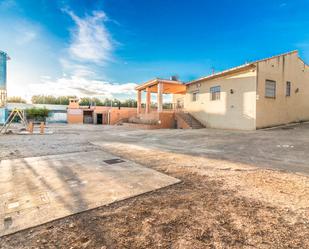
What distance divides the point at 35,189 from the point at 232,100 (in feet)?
44.2

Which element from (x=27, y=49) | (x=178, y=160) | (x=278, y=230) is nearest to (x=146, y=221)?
(x=278, y=230)

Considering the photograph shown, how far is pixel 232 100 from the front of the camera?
13.3 metres

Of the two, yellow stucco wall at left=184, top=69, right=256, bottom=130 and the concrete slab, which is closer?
the concrete slab

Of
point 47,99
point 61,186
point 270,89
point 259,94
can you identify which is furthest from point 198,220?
point 47,99

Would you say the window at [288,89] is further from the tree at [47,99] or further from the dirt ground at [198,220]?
the tree at [47,99]

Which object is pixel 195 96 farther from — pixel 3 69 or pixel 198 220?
pixel 3 69

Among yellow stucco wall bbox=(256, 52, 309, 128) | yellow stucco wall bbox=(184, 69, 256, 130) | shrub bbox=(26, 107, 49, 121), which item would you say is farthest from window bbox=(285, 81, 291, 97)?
shrub bbox=(26, 107, 49, 121)

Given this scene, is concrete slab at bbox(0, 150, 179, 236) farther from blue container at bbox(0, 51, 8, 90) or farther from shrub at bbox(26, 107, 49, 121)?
shrub at bbox(26, 107, 49, 121)

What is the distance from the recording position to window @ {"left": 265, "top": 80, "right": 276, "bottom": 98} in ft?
40.1

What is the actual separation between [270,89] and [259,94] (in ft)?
4.60

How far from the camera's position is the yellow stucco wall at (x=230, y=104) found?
12.0m

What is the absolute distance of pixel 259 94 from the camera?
11.8 meters

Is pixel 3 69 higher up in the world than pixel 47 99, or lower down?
higher up

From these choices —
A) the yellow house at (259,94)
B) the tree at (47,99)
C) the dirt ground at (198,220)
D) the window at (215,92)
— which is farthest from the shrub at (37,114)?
the dirt ground at (198,220)
